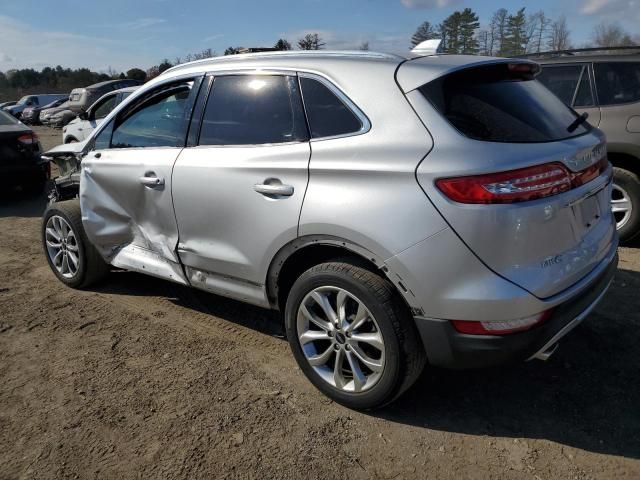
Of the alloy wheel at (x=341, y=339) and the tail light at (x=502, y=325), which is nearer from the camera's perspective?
the tail light at (x=502, y=325)

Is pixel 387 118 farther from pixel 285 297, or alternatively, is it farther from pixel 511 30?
pixel 511 30

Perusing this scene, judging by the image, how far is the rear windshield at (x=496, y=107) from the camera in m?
2.35

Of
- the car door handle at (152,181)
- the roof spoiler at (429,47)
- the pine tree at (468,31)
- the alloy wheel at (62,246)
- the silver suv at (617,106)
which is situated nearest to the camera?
the roof spoiler at (429,47)

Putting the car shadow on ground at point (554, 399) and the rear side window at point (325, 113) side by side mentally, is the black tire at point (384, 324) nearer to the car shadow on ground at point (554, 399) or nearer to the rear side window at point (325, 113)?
the car shadow on ground at point (554, 399)

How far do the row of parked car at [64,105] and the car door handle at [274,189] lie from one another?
947cm

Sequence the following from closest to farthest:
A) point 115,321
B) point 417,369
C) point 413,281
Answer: point 413,281
point 417,369
point 115,321

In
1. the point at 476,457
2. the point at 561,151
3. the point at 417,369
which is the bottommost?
the point at 476,457

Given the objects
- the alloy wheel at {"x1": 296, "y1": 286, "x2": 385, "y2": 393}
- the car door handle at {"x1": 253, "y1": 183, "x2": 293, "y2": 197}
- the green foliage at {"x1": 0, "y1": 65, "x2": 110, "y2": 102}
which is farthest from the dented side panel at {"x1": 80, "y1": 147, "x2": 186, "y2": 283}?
the green foliage at {"x1": 0, "y1": 65, "x2": 110, "y2": 102}

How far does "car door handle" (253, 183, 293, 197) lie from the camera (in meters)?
2.71

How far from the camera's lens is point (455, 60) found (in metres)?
2.67

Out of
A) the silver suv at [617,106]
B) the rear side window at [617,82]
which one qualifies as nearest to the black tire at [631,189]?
the silver suv at [617,106]

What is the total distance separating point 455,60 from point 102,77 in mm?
62645

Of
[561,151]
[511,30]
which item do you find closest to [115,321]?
[561,151]

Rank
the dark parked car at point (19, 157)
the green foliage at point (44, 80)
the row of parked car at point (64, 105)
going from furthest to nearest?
the green foliage at point (44, 80), the row of parked car at point (64, 105), the dark parked car at point (19, 157)
